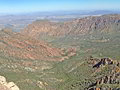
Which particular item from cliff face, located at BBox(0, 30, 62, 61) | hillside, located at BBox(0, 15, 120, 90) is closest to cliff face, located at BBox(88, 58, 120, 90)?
hillside, located at BBox(0, 15, 120, 90)

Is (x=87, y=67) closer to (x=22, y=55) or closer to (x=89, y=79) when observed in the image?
(x=89, y=79)

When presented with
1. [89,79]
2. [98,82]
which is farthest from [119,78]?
[89,79]

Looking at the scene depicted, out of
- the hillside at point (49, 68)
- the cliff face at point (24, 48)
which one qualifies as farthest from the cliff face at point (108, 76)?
the cliff face at point (24, 48)

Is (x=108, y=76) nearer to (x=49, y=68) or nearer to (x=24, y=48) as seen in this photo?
(x=49, y=68)

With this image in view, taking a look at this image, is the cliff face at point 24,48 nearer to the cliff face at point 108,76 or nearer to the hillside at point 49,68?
the hillside at point 49,68

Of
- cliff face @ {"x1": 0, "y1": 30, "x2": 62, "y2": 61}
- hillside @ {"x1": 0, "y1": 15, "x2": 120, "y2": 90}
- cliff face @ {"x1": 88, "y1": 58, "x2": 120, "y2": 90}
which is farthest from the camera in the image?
cliff face @ {"x1": 0, "y1": 30, "x2": 62, "y2": 61}

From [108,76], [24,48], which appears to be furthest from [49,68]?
[108,76]

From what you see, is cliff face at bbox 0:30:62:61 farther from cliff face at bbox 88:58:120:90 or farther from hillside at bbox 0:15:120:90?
cliff face at bbox 88:58:120:90

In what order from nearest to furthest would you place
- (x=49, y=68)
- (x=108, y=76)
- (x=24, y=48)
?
(x=108, y=76)
(x=49, y=68)
(x=24, y=48)

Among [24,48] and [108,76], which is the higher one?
[24,48]

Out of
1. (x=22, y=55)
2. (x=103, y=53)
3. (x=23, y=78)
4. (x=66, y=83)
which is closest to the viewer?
(x=23, y=78)

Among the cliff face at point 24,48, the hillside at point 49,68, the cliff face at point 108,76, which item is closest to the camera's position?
the cliff face at point 108,76
